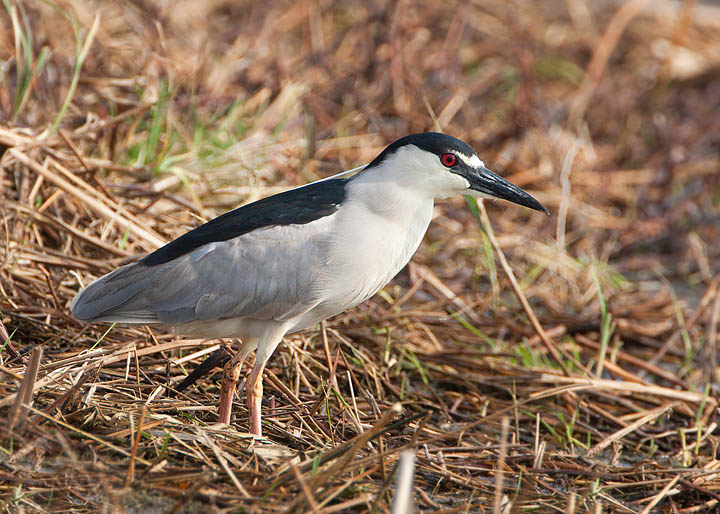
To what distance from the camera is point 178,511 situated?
2.21 meters

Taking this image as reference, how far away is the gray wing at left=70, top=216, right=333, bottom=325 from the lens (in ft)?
9.22

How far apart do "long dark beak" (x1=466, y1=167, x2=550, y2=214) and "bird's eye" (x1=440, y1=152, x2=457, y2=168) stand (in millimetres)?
70

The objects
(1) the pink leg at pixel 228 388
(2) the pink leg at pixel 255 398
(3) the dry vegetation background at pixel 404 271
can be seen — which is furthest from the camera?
(1) the pink leg at pixel 228 388

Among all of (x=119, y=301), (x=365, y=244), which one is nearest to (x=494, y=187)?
(x=365, y=244)

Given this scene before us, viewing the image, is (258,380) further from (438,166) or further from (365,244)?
(438,166)

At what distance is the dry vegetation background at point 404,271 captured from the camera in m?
2.49

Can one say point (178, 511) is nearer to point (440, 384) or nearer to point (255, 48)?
point (440, 384)

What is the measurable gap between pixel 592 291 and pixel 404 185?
7.00 feet

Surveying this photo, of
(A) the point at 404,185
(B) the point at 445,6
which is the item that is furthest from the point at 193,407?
(B) the point at 445,6

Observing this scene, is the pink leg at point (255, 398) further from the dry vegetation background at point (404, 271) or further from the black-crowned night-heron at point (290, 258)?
the dry vegetation background at point (404, 271)

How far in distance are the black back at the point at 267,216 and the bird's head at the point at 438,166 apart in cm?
23

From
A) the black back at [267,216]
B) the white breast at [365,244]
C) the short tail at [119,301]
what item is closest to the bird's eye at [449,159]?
the white breast at [365,244]

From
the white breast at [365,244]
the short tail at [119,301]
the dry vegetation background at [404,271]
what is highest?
the white breast at [365,244]

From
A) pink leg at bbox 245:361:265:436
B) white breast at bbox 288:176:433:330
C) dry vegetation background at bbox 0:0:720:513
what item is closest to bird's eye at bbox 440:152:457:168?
white breast at bbox 288:176:433:330
